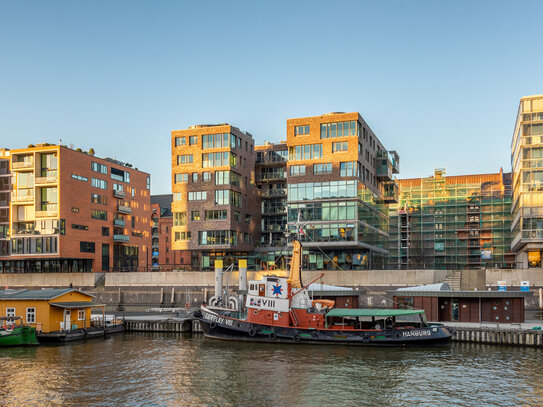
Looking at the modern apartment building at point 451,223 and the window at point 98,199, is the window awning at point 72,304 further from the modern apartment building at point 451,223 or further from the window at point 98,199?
the modern apartment building at point 451,223

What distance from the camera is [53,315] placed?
53094 millimetres

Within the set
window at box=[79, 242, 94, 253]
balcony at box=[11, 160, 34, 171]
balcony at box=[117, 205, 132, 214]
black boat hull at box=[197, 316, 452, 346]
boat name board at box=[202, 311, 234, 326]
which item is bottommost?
black boat hull at box=[197, 316, 452, 346]

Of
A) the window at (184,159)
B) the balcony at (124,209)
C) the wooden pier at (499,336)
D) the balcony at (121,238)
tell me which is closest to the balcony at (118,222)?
the balcony at (124,209)

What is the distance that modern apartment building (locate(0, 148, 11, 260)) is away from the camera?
100625mm

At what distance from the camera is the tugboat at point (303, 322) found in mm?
47812

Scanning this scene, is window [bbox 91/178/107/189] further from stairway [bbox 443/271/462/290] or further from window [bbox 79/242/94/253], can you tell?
stairway [bbox 443/271/462/290]

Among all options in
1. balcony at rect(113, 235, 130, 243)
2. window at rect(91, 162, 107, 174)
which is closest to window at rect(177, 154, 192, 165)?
window at rect(91, 162, 107, 174)

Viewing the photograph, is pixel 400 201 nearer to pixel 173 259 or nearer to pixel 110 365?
pixel 173 259

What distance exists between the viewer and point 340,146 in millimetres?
89250

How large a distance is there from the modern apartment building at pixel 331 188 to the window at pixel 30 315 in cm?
4419

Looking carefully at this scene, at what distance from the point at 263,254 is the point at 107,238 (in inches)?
1186

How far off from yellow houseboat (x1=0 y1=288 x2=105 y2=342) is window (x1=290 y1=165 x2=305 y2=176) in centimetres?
4425

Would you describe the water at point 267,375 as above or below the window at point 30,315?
below

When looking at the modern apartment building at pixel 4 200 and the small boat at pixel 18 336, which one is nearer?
the small boat at pixel 18 336
